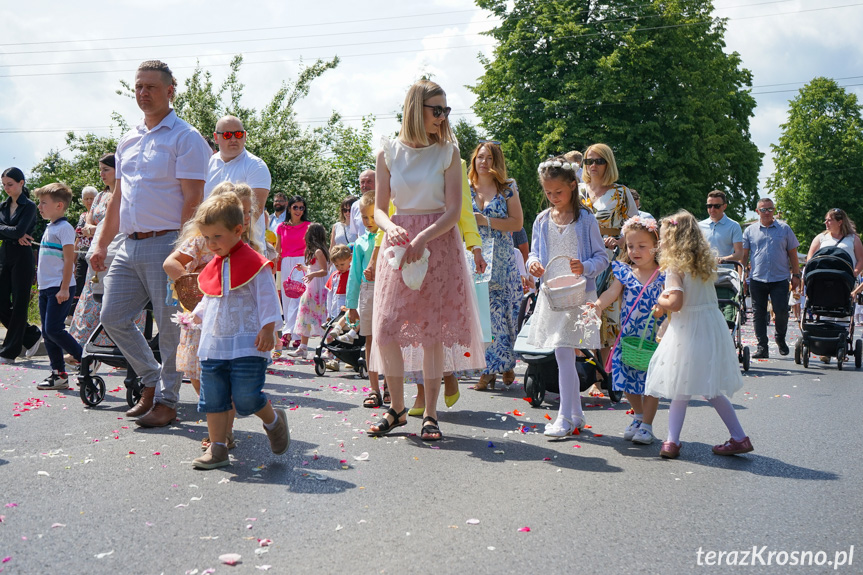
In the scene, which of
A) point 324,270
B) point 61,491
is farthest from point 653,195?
point 61,491

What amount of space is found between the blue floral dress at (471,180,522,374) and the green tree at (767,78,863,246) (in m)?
50.9

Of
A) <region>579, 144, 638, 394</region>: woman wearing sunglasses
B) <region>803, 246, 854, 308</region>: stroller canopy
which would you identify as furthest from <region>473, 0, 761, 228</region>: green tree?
<region>579, 144, 638, 394</region>: woman wearing sunglasses

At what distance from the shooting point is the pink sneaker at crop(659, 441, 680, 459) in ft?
19.4

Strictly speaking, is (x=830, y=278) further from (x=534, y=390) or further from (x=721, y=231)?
(x=534, y=390)

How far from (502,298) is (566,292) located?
264cm

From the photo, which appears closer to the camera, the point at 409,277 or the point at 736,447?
the point at 736,447

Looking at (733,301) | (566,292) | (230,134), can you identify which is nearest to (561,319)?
(566,292)

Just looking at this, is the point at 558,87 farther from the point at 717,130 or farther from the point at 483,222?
the point at 483,222

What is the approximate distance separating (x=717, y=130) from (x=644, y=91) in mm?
4792

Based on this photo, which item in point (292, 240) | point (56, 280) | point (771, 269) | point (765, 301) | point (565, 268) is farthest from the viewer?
point (292, 240)

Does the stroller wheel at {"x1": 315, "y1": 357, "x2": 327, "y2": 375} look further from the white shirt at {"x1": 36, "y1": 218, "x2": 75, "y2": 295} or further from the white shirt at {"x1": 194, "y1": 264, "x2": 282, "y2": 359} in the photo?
the white shirt at {"x1": 194, "y1": 264, "x2": 282, "y2": 359}

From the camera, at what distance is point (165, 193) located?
692 centimetres

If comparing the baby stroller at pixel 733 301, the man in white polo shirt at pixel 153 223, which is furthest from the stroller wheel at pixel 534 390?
the baby stroller at pixel 733 301

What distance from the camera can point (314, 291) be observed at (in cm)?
1273
